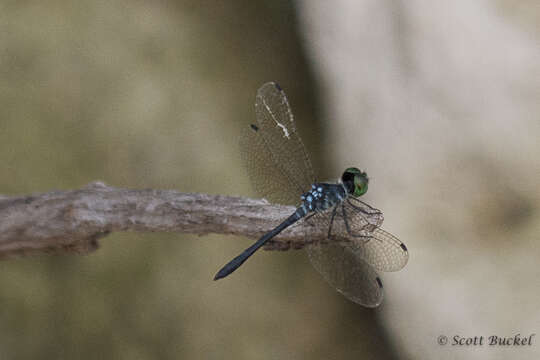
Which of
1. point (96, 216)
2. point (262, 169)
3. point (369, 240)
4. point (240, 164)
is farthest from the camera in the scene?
point (240, 164)

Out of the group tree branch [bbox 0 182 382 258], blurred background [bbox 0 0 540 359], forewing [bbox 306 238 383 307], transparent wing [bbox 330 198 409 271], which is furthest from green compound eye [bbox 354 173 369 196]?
blurred background [bbox 0 0 540 359]

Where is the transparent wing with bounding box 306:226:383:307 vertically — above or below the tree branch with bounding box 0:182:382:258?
below

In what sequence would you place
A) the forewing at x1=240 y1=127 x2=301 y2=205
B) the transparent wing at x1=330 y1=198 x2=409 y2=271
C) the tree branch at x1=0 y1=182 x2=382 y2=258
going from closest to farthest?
the tree branch at x1=0 y1=182 x2=382 y2=258, the transparent wing at x1=330 y1=198 x2=409 y2=271, the forewing at x1=240 y1=127 x2=301 y2=205

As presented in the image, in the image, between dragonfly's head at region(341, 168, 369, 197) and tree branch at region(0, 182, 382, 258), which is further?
dragonfly's head at region(341, 168, 369, 197)

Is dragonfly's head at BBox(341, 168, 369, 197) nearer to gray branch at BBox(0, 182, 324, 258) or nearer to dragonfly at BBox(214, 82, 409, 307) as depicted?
dragonfly at BBox(214, 82, 409, 307)

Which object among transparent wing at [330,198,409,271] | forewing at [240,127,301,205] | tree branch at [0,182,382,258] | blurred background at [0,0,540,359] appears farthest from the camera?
blurred background at [0,0,540,359]

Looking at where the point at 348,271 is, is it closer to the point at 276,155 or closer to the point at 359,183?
the point at 359,183

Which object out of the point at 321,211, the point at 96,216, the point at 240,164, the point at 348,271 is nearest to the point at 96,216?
→ the point at 96,216
